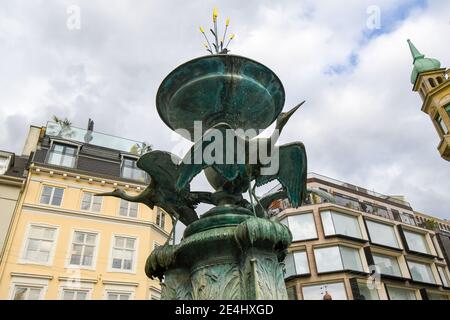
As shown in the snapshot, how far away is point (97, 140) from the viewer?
90.5ft

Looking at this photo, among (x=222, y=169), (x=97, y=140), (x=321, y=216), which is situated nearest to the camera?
(x=222, y=169)

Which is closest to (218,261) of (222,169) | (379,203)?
(222,169)

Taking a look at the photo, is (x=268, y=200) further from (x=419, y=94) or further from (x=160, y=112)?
(x=419, y=94)

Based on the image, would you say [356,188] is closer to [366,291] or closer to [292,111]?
[366,291]

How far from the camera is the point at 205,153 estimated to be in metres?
4.02

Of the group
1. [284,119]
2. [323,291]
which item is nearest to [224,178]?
[284,119]

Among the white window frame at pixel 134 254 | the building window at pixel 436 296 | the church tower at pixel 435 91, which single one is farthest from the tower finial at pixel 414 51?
the white window frame at pixel 134 254

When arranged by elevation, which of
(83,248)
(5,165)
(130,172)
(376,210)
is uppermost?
(376,210)

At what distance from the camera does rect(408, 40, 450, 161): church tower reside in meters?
25.5

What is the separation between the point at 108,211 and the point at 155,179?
18.6 metres

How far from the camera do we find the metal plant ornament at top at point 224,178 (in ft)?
12.0

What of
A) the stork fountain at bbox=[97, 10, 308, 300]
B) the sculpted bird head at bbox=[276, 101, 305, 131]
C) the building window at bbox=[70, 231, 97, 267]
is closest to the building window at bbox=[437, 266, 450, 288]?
the building window at bbox=[70, 231, 97, 267]

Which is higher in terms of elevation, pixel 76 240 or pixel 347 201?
pixel 347 201

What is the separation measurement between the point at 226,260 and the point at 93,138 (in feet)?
84.9
